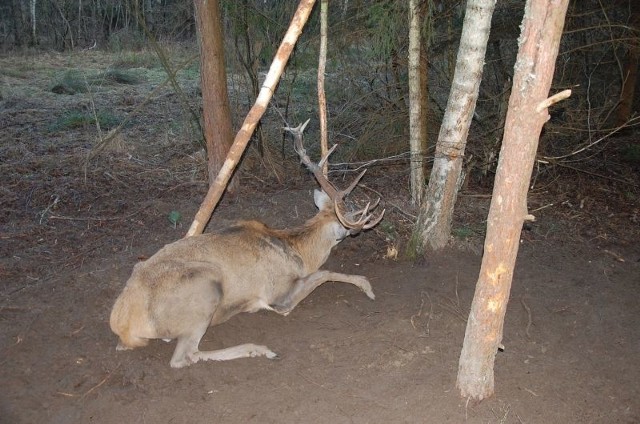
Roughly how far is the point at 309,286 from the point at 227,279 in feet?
3.48

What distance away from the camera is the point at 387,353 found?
210 inches

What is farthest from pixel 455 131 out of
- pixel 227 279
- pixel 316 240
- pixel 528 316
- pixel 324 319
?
pixel 227 279

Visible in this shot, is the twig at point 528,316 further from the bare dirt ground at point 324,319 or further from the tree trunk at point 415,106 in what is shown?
the tree trunk at point 415,106

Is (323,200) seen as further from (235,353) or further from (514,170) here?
(514,170)

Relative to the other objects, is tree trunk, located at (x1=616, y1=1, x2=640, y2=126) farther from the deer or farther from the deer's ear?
the deer

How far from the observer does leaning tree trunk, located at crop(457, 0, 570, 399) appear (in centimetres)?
364

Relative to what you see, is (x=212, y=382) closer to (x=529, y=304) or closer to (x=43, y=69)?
(x=529, y=304)

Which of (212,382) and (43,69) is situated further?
(43,69)

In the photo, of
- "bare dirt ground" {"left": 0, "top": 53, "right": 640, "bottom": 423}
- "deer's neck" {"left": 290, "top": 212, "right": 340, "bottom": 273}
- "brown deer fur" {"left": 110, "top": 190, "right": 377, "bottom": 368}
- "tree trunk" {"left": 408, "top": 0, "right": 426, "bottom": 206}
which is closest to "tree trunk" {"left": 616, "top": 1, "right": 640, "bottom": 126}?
"bare dirt ground" {"left": 0, "top": 53, "right": 640, "bottom": 423}

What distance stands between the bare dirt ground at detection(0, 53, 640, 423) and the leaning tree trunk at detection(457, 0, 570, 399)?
66cm

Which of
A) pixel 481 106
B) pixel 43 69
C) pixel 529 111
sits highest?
pixel 529 111

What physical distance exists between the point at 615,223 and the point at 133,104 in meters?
10.9

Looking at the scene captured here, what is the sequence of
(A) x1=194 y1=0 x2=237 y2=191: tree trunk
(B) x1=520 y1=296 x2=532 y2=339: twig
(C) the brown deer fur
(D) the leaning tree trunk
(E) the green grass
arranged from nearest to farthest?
(D) the leaning tree trunk, (C) the brown deer fur, (B) x1=520 y1=296 x2=532 y2=339: twig, (A) x1=194 y1=0 x2=237 y2=191: tree trunk, (E) the green grass

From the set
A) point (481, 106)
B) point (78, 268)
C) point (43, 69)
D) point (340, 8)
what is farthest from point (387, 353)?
point (43, 69)
